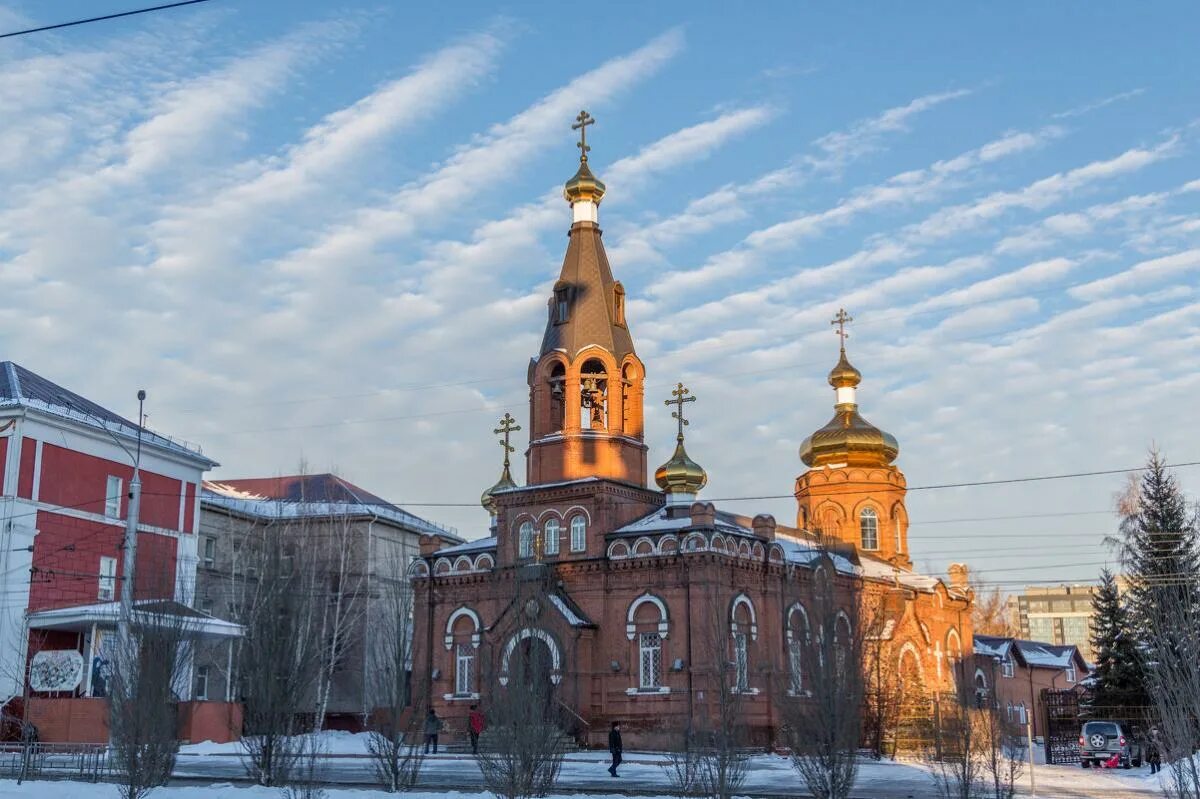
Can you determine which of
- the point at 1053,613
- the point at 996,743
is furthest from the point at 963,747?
the point at 1053,613

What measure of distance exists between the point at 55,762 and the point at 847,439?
36378mm

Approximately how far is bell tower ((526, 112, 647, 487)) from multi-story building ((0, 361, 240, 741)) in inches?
444

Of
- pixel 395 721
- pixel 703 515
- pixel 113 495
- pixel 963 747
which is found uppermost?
pixel 113 495

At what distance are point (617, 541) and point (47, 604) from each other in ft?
55.9

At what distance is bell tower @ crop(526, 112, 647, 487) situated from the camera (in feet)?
132

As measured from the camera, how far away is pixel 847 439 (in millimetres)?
55312

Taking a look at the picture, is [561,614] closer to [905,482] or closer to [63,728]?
[63,728]

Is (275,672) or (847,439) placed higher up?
(847,439)

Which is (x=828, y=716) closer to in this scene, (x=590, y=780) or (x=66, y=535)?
(x=590, y=780)

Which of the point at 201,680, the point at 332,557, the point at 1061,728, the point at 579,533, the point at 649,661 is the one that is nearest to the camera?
the point at 649,661

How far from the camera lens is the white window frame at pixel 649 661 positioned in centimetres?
3731

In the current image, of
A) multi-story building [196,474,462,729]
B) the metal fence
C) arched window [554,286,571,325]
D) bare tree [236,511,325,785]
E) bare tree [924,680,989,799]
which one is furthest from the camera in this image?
multi-story building [196,474,462,729]

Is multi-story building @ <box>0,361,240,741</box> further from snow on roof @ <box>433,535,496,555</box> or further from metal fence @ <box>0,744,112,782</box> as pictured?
snow on roof @ <box>433,535,496,555</box>

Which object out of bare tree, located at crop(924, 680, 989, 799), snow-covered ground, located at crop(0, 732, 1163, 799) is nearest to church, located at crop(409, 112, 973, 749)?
snow-covered ground, located at crop(0, 732, 1163, 799)
